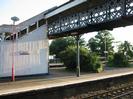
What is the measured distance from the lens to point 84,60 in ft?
103

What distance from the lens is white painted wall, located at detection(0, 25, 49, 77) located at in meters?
23.8

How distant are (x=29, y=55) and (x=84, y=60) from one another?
8149 millimetres

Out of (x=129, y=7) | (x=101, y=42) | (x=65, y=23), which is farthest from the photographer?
(x=101, y=42)

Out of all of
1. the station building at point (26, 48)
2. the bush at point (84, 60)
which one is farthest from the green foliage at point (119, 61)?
the station building at point (26, 48)

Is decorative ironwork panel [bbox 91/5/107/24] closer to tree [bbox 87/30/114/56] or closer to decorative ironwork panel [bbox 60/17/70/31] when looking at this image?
decorative ironwork panel [bbox 60/17/70/31]

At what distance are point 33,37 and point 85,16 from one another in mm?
5509

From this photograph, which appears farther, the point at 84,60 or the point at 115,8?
the point at 84,60

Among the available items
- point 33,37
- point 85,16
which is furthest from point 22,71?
point 85,16

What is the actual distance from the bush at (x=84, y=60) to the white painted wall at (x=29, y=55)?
19.2 ft

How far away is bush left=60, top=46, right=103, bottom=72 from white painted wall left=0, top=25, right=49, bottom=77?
19.2ft

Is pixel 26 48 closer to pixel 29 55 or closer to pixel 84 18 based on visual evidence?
pixel 29 55

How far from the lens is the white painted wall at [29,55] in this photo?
23.8 meters

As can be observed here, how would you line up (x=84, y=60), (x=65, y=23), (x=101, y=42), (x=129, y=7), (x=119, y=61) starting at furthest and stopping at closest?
(x=101, y=42), (x=119, y=61), (x=84, y=60), (x=65, y=23), (x=129, y=7)

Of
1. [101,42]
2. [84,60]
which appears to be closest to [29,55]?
[84,60]
